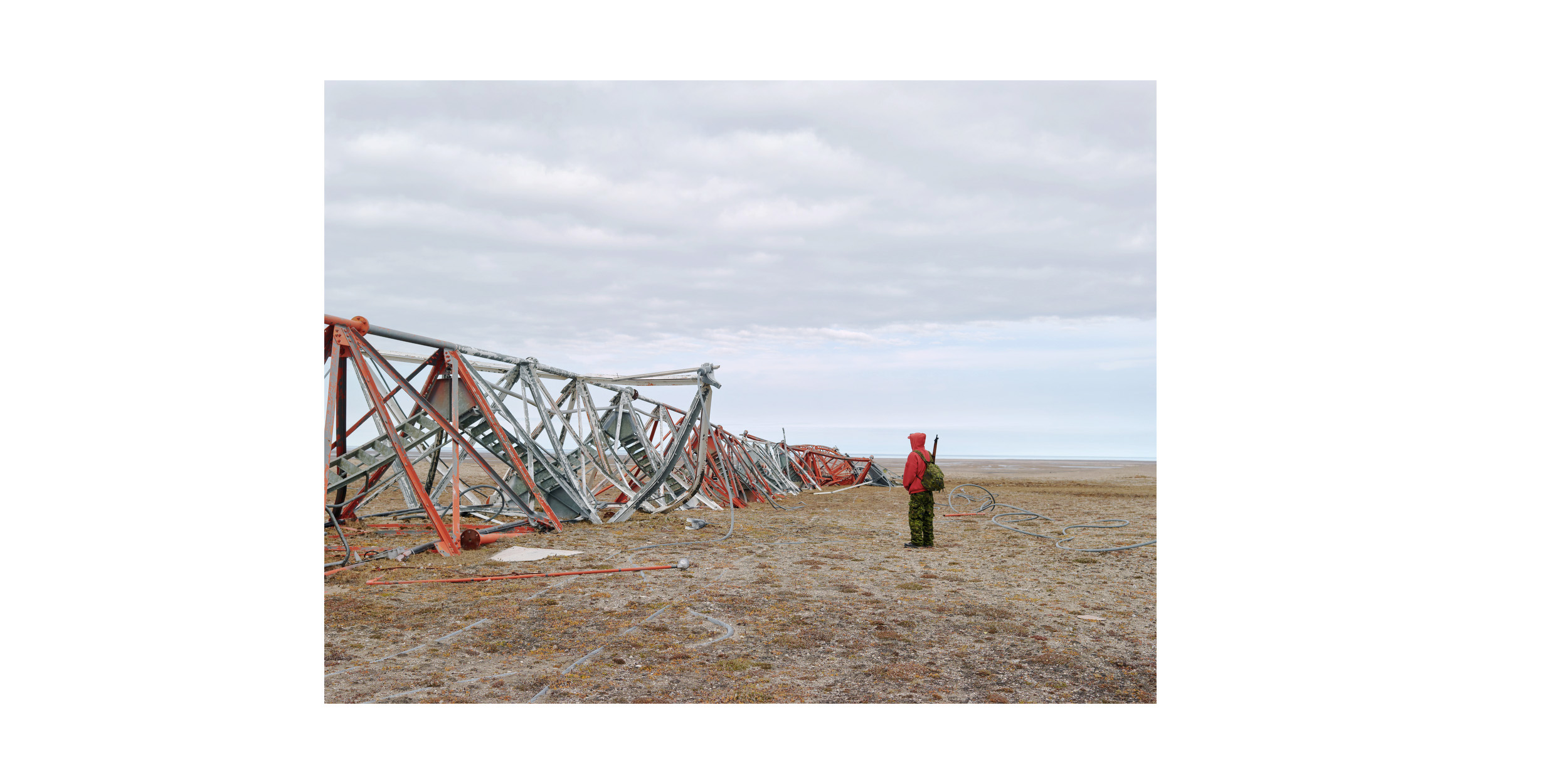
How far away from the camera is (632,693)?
4.68 metres

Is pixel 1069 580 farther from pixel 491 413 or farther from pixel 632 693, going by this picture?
pixel 491 413

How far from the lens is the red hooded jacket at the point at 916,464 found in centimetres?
1148

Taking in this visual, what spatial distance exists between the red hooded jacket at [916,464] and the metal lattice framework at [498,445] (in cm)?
477

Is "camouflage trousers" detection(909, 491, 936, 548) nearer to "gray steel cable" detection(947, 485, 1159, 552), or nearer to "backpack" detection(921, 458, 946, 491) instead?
"backpack" detection(921, 458, 946, 491)

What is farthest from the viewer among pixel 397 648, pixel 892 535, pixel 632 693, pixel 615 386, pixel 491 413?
pixel 615 386

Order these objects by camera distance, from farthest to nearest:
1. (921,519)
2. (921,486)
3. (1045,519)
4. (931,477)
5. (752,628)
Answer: (1045,519) < (921,519) < (921,486) < (931,477) < (752,628)

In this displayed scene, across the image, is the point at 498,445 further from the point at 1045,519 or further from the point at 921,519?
the point at 1045,519

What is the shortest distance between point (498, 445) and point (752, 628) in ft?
25.8

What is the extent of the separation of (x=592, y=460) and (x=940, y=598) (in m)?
9.60

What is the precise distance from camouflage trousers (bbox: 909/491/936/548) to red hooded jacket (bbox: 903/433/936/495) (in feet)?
0.54

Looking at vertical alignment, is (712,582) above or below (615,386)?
below

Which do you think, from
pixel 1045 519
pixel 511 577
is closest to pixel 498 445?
pixel 511 577

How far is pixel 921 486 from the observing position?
38.4ft

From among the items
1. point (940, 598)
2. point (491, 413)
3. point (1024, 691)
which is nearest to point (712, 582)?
point (940, 598)
